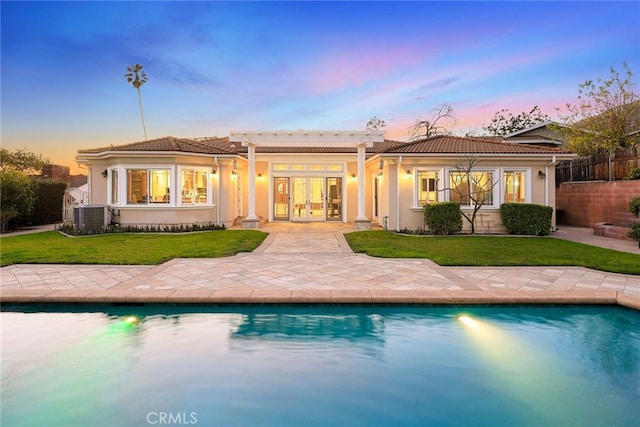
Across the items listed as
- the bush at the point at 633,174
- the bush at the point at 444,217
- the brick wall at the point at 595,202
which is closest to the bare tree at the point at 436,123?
the brick wall at the point at 595,202

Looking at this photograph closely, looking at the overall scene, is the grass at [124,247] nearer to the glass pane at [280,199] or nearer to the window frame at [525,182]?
the glass pane at [280,199]

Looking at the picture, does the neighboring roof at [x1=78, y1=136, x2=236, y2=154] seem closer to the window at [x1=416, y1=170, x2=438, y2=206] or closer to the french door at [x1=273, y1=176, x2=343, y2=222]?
the french door at [x1=273, y1=176, x2=343, y2=222]

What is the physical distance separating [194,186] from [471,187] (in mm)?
11364

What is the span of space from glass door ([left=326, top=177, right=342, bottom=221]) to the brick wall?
35.9ft

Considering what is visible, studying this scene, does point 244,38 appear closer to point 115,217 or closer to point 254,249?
point 115,217

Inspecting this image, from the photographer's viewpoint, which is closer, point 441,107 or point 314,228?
point 314,228

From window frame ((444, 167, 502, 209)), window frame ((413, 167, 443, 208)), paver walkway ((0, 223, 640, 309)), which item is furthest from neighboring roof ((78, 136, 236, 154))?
window frame ((444, 167, 502, 209))

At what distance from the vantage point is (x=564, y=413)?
3.29 meters

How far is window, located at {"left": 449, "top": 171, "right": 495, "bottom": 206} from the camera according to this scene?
566 inches

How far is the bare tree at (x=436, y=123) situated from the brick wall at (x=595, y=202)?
12.7 meters

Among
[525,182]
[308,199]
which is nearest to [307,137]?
[308,199]

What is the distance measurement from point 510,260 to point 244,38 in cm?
1369

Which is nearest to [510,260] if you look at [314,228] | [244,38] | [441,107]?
[314,228]

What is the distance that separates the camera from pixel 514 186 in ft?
47.9
